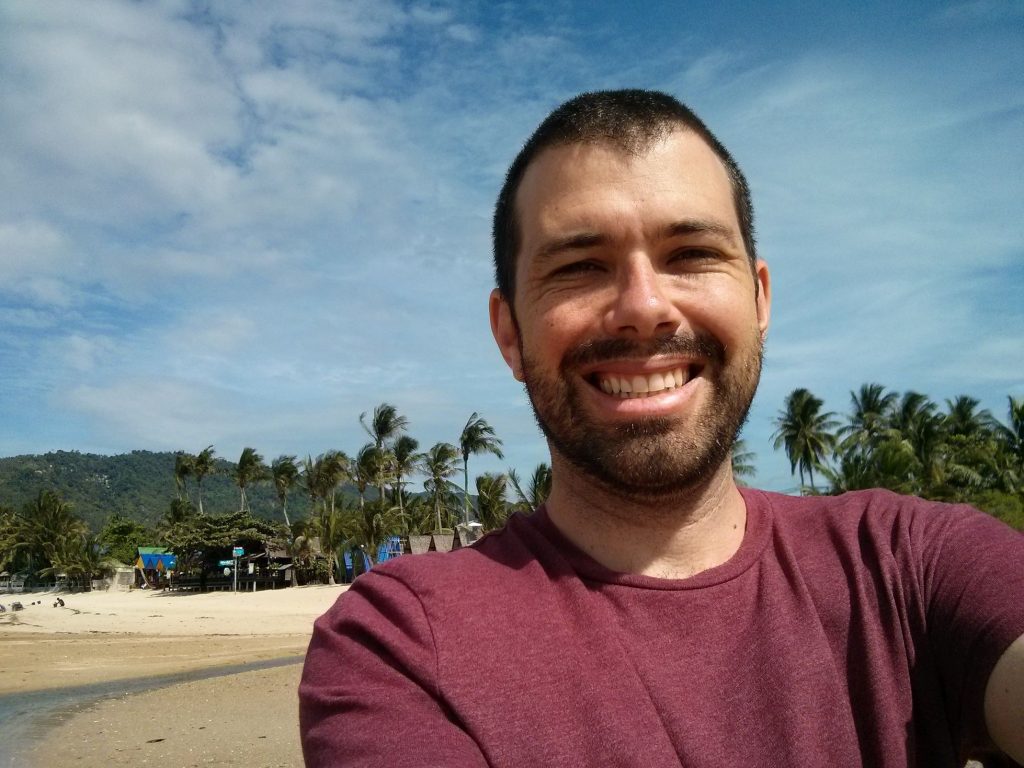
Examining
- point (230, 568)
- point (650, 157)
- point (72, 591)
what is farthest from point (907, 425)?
point (72, 591)

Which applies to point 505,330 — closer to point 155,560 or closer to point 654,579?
point 654,579

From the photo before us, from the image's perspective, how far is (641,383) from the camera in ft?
5.07

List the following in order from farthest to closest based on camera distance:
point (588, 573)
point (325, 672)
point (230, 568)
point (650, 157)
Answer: point (230, 568), point (650, 157), point (588, 573), point (325, 672)

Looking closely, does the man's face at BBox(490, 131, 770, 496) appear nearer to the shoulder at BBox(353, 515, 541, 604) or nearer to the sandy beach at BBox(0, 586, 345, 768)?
the shoulder at BBox(353, 515, 541, 604)

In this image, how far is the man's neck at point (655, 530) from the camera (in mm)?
1562

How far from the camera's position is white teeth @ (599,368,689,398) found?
1.54m

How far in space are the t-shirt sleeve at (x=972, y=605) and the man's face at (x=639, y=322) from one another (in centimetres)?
45

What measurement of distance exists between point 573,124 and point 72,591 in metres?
64.8

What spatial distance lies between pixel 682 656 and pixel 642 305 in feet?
2.19

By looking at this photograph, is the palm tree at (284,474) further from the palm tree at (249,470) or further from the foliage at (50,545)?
the foliage at (50,545)

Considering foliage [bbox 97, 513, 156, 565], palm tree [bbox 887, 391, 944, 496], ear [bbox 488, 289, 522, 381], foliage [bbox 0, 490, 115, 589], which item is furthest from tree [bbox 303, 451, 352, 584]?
ear [bbox 488, 289, 522, 381]

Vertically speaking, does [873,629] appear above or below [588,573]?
below

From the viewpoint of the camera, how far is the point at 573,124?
1.69 meters

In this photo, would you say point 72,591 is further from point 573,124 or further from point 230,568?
point 573,124
